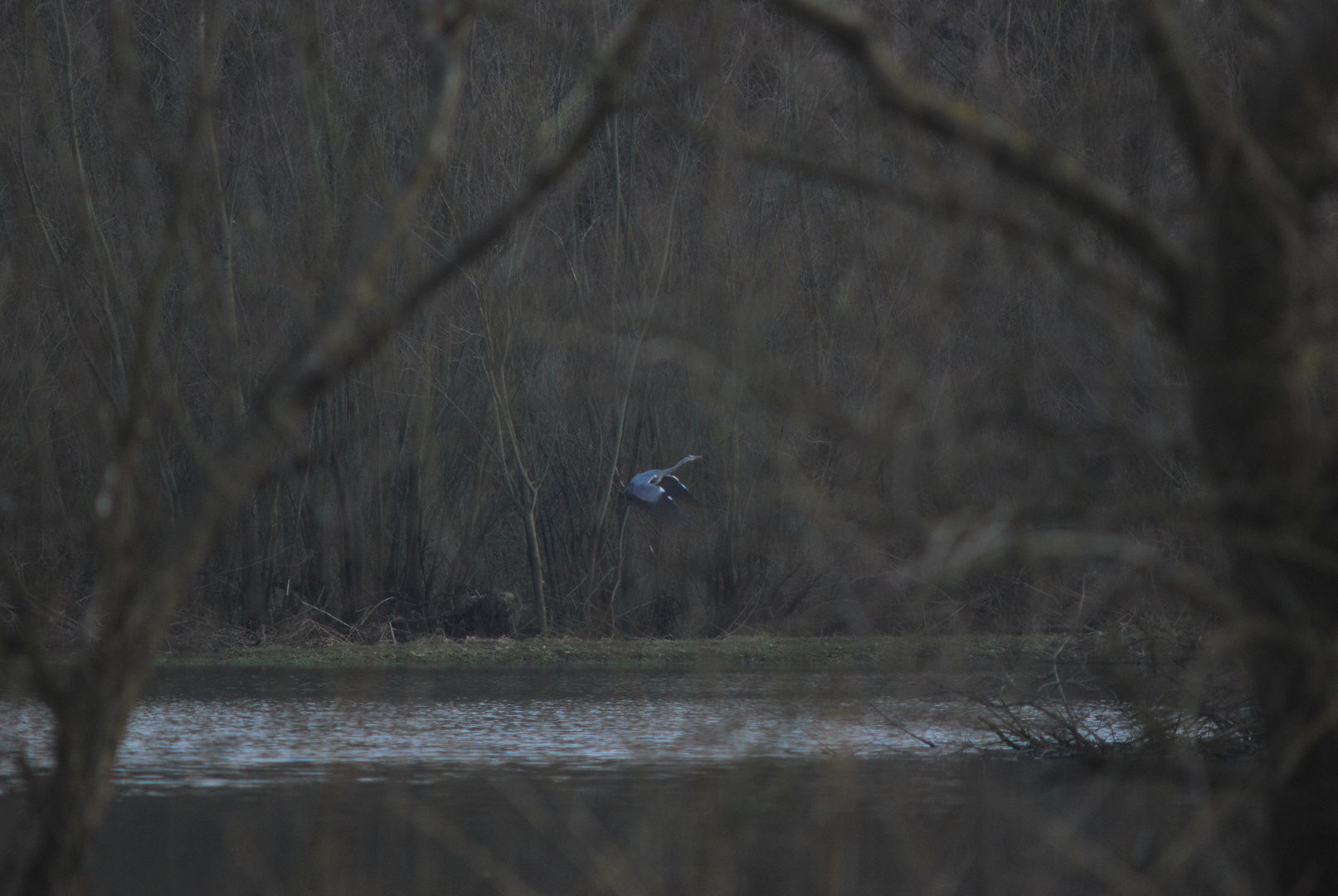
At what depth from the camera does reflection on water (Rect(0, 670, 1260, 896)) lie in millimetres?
3453

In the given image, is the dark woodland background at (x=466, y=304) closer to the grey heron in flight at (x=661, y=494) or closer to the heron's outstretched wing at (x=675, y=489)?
the heron's outstretched wing at (x=675, y=489)

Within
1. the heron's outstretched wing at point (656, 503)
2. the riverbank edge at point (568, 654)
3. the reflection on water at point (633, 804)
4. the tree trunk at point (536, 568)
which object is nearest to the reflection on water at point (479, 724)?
the reflection on water at point (633, 804)

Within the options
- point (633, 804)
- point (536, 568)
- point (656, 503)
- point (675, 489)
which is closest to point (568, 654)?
point (656, 503)

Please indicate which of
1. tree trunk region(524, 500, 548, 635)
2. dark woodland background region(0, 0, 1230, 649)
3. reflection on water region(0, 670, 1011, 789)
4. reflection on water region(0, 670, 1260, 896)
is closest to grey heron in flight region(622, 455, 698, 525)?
dark woodland background region(0, 0, 1230, 649)

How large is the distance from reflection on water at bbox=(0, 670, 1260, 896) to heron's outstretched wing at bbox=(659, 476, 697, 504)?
6.87 m

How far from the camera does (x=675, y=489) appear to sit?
1859 centimetres

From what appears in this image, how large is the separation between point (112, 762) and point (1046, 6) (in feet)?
48.2

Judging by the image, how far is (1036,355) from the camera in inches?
479

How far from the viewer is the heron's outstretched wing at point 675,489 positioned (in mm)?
18125

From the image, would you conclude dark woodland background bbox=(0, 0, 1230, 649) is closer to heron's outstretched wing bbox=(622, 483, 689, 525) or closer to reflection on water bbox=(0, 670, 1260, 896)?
heron's outstretched wing bbox=(622, 483, 689, 525)

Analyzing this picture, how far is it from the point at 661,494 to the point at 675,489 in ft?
4.54

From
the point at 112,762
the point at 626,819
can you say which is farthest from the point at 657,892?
the point at 626,819

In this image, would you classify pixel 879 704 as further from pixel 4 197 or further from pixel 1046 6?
pixel 4 197

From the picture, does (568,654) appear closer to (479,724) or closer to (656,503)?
(656,503)
